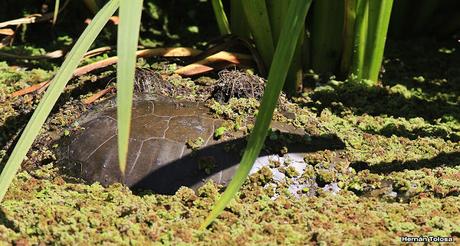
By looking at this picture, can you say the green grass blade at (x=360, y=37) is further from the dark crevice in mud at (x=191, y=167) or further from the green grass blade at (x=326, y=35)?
the dark crevice in mud at (x=191, y=167)

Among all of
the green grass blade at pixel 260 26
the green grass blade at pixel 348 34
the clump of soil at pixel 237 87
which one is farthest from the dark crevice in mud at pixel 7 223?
the green grass blade at pixel 348 34

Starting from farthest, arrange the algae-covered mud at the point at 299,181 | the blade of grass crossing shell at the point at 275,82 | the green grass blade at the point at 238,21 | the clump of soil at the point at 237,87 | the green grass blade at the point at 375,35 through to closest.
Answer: the green grass blade at the point at 238,21 → the green grass blade at the point at 375,35 → the clump of soil at the point at 237,87 → the algae-covered mud at the point at 299,181 → the blade of grass crossing shell at the point at 275,82

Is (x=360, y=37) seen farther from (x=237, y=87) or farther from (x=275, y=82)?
(x=275, y=82)

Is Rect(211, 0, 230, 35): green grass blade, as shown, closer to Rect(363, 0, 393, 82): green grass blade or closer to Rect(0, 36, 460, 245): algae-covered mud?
Rect(0, 36, 460, 245): algae-covered mud

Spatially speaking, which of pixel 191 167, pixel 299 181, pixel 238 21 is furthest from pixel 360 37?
pixel 191 167

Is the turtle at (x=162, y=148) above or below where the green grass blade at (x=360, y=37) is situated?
below

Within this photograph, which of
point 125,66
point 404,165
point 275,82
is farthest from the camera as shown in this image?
point 404,165

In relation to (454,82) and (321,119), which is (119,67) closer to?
(321,119)
